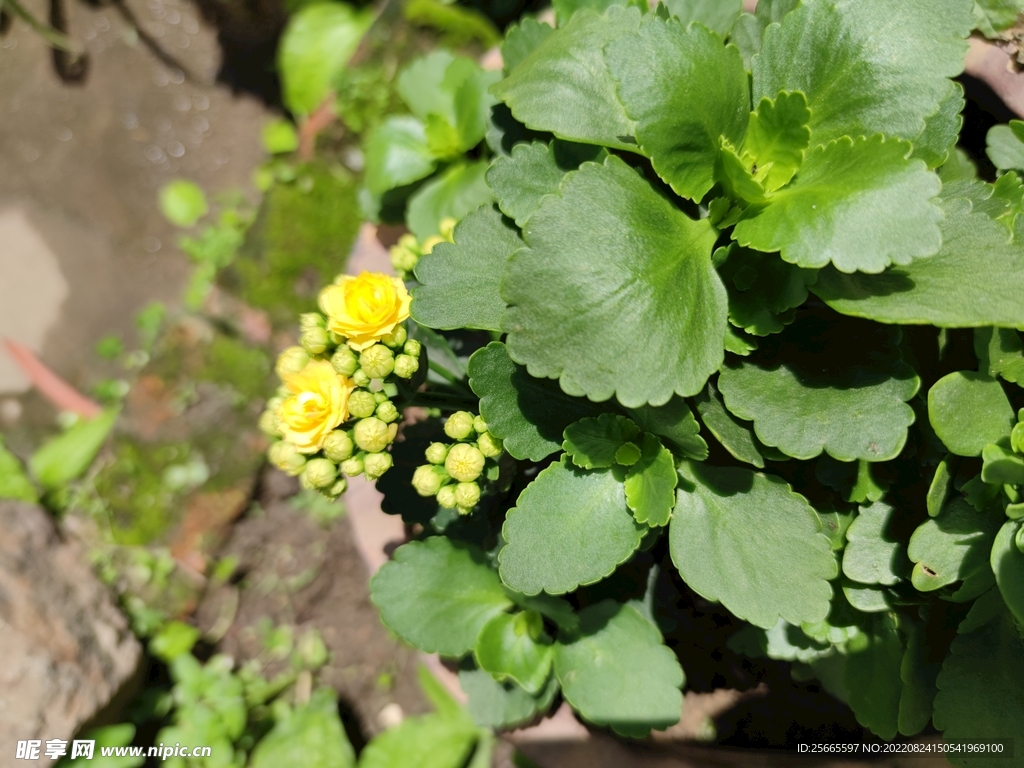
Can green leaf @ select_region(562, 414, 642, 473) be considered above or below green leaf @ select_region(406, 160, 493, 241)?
below

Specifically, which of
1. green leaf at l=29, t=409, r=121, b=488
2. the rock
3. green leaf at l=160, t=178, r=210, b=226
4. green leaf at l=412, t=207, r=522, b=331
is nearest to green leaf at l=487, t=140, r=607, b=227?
green leaf at l=412, t=207, r=522, b=331

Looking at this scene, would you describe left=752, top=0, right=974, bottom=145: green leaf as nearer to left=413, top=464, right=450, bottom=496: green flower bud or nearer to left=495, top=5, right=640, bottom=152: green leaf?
left=495, top=5, right=640, bottom=152: green leaf

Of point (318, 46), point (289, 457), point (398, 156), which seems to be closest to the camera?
point (289, 457)

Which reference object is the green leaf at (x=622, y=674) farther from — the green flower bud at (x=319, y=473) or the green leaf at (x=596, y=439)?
the green flower bud at (x=319, y=473)

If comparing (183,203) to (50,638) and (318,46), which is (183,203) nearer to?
(318,46)

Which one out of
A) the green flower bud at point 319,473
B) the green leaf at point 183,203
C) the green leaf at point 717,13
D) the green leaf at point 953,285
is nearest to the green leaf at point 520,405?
the green flower bud at point 319,473

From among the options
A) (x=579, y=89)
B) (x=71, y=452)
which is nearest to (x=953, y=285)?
(x=579, y=89)
